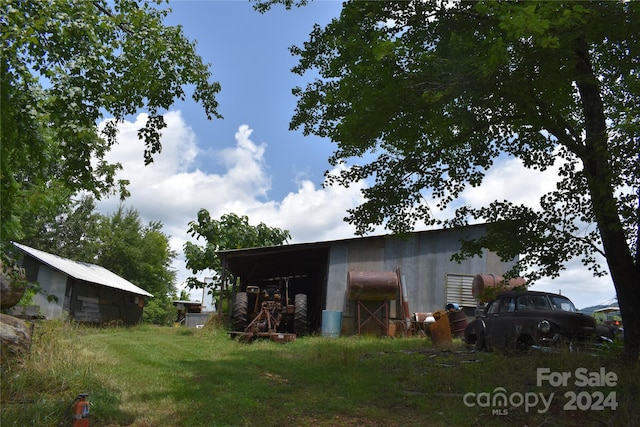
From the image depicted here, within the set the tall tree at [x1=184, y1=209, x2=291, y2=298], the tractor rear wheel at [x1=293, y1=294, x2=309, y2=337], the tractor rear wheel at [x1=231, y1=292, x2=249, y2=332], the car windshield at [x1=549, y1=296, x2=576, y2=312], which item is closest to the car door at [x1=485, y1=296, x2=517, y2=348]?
the car windshield at [x1=549, y1=296, x2=576, y2=312]

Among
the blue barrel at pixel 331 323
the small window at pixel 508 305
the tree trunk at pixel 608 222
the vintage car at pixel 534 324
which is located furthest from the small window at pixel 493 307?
the blue barrel at pixel 331 323

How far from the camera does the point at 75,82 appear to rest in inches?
190

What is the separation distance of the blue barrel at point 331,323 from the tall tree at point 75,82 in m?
12.1

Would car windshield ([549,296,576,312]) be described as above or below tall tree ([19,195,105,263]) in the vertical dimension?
below

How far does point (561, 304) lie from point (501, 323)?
1.41 metres

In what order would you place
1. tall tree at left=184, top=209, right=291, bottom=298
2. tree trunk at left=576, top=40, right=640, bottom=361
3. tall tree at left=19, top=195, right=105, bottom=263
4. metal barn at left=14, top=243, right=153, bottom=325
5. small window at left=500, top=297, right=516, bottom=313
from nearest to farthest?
tree trunk at left=576, top=40, right=640, bottom=361, small window at left=500, top=297, right=516, bottom=313, metal barn at left=14, top=243, right=153, bottom=325, tall tree at left=184, top=209, right=291, bottom=298, tall tree at left=19, top=195, right=105, bottom=263

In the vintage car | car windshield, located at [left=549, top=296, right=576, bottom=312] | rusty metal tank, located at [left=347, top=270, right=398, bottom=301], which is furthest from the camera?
rusty metal tank, located at [left=347, top=270, right=398, bottom=301]

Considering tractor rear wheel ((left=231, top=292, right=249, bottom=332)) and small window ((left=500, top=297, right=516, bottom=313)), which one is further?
tractor rear wheel ((left=231, top=292, right=249, bottom=332))

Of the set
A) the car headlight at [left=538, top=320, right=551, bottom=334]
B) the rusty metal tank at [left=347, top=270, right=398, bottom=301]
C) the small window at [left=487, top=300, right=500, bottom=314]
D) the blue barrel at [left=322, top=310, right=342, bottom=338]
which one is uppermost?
the rusty metal tank at [left=347, top=270, right=398, bottom=301]

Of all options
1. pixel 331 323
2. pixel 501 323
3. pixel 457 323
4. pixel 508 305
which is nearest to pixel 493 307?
pixel 508 305

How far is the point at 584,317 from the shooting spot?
10484 millimetres

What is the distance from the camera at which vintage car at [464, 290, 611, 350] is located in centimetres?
1012

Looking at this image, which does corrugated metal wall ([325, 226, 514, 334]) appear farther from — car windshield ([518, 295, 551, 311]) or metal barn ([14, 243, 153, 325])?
metal barn ([14, 243, 153, 325])

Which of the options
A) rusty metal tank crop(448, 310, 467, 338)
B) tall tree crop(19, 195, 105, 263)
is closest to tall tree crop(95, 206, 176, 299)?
tall tree crop(19, 195, 105, 263)
